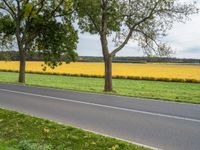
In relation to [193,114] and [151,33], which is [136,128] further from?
[151,33]

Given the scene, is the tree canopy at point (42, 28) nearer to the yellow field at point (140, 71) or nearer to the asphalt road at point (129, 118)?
the yellow field at point (140, 71)

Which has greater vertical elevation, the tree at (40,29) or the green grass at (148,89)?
the tree at (40,29)

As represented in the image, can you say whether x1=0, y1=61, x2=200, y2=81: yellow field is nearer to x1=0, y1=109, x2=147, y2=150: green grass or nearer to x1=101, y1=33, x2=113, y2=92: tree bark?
x1=101, y1=33, x2=113, y2=92: tree bark

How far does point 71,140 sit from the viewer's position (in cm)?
925

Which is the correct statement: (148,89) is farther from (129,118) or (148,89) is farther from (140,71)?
(140,71)

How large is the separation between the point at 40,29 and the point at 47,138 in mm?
29063

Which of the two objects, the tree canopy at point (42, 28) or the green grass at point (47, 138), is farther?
the tree canopy at point (42, 28)

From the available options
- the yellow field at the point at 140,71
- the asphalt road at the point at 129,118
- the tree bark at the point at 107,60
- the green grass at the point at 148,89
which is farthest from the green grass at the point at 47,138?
the yellow field at the point at 140,71

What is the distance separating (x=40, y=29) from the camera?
37781 mm

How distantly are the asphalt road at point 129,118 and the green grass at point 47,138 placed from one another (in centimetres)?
65

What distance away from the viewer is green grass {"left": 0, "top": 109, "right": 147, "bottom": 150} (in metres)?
8.55

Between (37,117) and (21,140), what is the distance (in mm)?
3289

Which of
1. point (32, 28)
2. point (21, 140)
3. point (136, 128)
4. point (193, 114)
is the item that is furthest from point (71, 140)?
point (32, 28)

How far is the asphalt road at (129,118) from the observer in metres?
9.46
